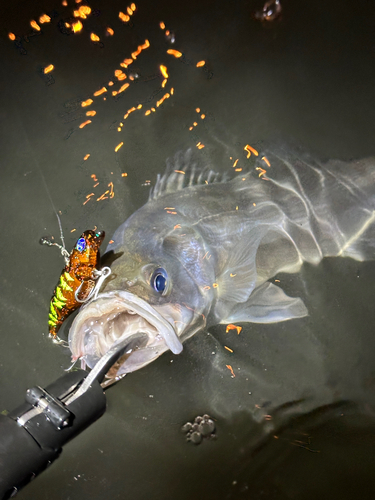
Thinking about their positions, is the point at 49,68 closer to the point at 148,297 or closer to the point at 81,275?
the point at 81,275

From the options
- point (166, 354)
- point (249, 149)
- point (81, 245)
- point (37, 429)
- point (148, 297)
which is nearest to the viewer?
point (37, 429)

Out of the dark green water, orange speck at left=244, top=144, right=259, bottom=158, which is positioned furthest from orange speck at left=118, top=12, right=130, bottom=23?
orange speck at left=244, top=144, right=259, bottom=158

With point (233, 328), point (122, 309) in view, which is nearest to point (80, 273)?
point (122, 309)

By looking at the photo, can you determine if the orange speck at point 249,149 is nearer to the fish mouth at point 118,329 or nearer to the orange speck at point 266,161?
the orange speck at point 266,161

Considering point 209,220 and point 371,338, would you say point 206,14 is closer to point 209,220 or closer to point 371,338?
point 209,220

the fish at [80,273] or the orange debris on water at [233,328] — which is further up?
the fish at [80,273]

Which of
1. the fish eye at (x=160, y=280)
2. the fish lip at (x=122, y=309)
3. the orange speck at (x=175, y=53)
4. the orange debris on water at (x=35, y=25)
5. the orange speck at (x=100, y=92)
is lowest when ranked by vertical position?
the fish lip at (x=122, y=309)

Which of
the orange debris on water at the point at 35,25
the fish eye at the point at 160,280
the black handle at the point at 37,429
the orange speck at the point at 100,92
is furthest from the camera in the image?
the orange speck at the point at 100,92

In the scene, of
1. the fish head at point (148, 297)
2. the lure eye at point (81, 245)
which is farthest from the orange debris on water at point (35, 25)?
the lure eye at point (81, 245)

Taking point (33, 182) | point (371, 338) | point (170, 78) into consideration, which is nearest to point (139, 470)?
point (371, 338)
